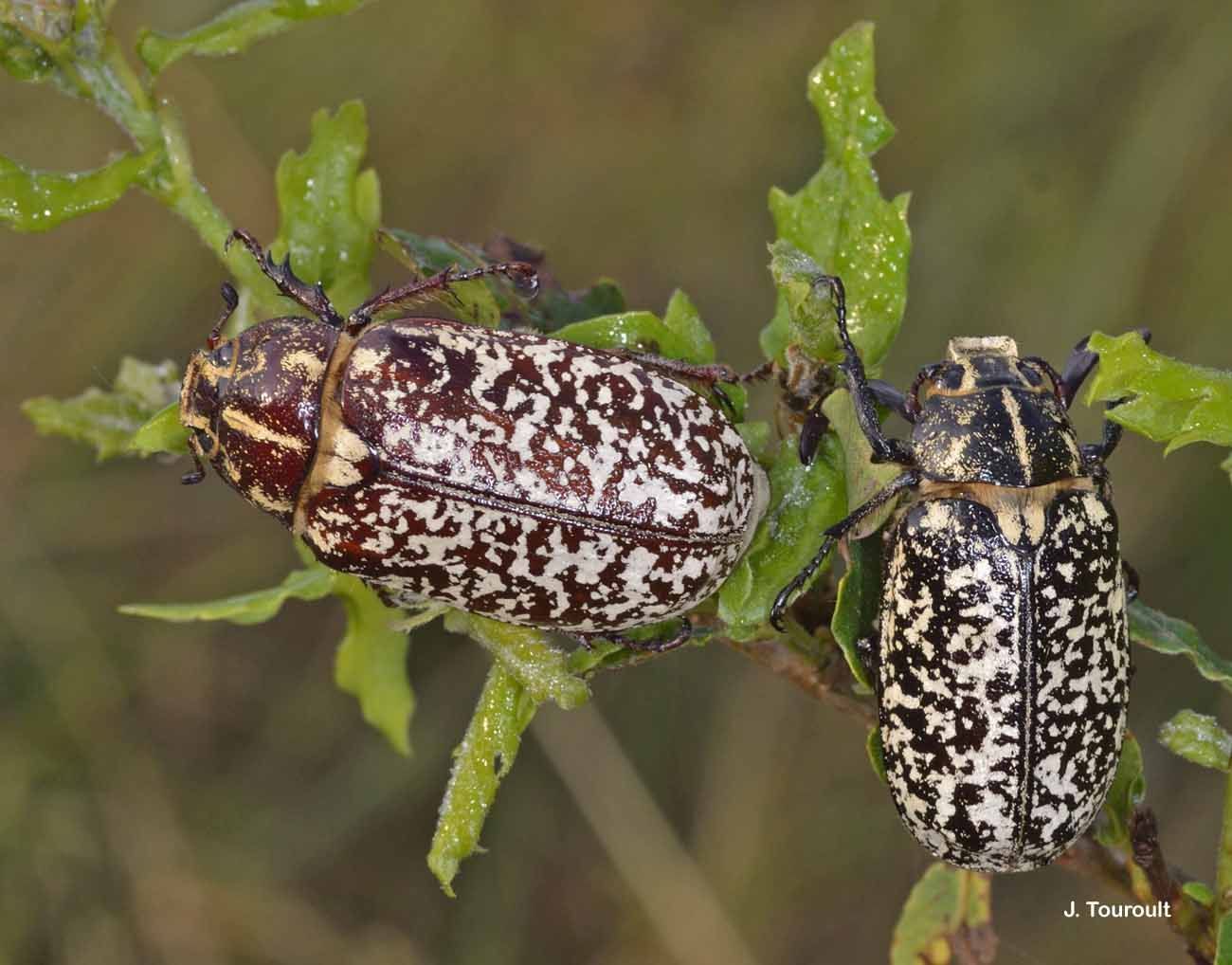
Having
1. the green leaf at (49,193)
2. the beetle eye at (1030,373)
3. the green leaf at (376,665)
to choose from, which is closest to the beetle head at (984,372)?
the beetle eye at (1030,373)

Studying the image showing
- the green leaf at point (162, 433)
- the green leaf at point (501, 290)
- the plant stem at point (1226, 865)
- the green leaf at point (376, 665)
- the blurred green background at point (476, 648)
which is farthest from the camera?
the blurred green background at point (476, 648)

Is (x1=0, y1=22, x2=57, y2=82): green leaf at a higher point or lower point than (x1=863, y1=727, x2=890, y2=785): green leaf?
higher

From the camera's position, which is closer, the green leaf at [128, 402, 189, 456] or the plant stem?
the plant stem

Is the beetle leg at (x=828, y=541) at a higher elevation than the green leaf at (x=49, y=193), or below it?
below

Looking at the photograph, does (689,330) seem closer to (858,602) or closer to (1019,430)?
(858,602)

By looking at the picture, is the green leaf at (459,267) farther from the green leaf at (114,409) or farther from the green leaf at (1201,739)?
the green leaf at (1201,739)

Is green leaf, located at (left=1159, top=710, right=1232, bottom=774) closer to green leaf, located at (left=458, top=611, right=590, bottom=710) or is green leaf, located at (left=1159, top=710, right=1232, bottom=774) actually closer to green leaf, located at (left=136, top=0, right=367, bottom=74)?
green leaf, located at (left=458, top=611, right=590, bottom=710)

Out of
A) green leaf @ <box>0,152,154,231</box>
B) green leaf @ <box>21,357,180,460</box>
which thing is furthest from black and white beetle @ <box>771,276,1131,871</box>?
green leaf @ <box>21,357,180,460</box>

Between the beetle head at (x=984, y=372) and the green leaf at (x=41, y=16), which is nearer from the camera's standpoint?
the green leaf at (x=41, y=16)
